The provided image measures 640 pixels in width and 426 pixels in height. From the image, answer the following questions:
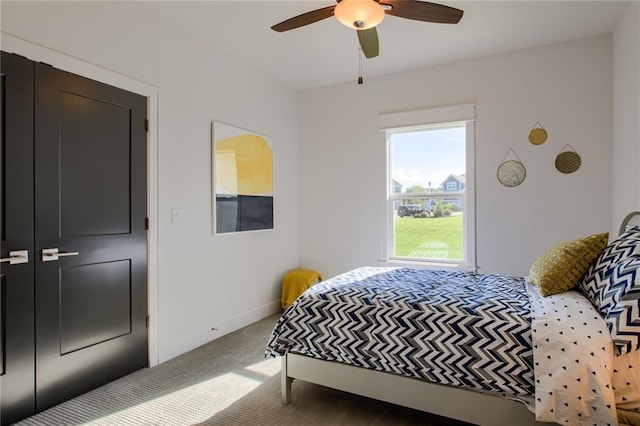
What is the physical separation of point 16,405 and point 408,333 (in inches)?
86.6

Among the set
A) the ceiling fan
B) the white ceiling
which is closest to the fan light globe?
the ceiling fan

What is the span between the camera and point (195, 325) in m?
3.09

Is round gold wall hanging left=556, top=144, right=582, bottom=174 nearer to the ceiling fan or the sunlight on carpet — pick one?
the ceiling fan

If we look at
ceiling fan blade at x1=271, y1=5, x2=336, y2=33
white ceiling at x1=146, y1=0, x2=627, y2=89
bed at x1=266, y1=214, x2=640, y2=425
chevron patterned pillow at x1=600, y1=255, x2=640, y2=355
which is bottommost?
bed at x1=266, y1=214, x2=640, y2=425

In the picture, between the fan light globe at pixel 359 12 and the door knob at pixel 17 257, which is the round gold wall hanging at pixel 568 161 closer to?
the fan light globe at pixel 359 12

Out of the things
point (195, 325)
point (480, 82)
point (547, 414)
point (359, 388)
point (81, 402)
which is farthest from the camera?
point (480, 82)

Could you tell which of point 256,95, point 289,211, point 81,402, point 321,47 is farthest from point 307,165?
point 81,402

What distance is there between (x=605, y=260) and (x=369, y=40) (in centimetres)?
189

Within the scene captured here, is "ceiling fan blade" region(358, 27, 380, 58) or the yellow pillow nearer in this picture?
the yellow pillow

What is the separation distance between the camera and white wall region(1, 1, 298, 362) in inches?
91.0

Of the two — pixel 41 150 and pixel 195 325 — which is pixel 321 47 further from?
pixel 195 325

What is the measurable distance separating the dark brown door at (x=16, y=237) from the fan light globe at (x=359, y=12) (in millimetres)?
1807

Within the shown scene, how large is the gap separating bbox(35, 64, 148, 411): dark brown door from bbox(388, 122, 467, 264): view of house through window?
2608 mm

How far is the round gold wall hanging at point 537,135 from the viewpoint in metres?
3.33
